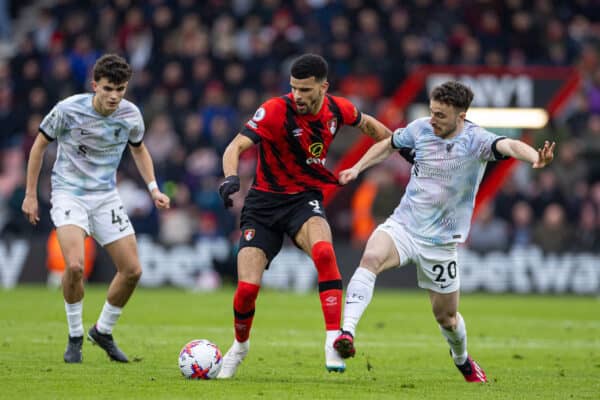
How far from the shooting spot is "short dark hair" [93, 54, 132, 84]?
10008 millimetres

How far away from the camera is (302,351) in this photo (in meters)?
11.8

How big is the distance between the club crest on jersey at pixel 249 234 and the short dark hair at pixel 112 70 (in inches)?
74.8

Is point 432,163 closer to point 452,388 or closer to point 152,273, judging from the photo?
point 452,388

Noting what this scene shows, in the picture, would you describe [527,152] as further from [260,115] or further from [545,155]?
[260,115]

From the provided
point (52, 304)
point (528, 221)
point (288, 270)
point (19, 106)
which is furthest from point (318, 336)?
point (19, 106)

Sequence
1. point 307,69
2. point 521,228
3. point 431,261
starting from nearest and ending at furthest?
point 307,69
point 431,261
point 521,228

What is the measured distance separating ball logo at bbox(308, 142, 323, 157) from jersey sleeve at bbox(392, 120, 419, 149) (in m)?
0.63

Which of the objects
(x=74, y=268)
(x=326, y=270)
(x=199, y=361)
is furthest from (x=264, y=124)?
(x=74, y=268)

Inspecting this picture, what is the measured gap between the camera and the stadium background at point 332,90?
21953 millimetres

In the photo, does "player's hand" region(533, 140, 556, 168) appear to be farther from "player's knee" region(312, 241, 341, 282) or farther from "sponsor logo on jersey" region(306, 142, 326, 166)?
"sponsor logo on jersey" region(306, 142, 326, 166)

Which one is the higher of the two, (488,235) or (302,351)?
(302,351)

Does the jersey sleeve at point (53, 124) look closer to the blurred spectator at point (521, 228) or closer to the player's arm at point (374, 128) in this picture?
the player's arm at point (374, 128)

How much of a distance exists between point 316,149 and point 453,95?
124cm

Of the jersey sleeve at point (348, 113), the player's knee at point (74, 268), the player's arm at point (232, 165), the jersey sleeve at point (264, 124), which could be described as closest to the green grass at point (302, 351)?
the player's knee at point (74, 268)
